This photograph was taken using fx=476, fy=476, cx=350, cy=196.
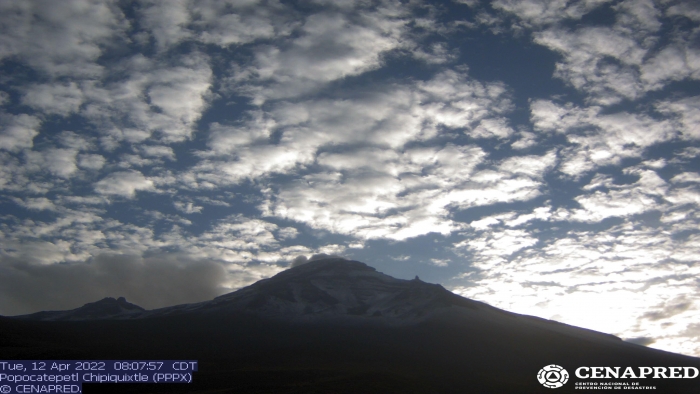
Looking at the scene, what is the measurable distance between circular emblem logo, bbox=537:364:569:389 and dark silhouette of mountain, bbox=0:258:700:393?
1.51m

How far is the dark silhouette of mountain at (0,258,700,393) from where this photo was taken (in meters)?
95.5

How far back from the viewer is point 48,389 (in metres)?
71.2

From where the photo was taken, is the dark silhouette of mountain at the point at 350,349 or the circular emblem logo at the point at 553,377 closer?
the dark silhouette of mountain at the point at 350,349

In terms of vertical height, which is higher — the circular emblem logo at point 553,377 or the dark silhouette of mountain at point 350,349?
the dark silhouette of mountain at point 350,349

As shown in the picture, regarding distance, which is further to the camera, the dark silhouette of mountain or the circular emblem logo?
the circular emblem logo

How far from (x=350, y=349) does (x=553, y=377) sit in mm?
59312

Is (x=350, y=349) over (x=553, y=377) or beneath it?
over

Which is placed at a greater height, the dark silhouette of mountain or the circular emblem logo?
the dark silhouette of mountain

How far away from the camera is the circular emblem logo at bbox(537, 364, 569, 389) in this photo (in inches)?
3841

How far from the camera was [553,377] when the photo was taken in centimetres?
10256

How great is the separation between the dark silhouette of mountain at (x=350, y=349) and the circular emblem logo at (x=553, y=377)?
151cm

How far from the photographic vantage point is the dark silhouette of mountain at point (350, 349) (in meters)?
95.5

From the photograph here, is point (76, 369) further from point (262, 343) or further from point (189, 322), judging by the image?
point (189, 322)

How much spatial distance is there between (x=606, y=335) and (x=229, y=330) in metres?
149
